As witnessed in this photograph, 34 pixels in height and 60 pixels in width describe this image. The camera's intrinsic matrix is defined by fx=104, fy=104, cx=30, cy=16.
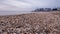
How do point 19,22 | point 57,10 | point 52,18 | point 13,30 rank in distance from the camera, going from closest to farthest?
point 13,30, point 19,22, point 52,18, point 57,10

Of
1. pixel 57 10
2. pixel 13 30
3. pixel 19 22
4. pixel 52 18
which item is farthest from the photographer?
pixel 57 10

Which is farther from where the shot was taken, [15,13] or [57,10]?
[57,10]

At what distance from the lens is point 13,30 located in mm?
761

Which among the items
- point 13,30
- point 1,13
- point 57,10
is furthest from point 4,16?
point 57,10

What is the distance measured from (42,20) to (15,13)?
10.0 inches

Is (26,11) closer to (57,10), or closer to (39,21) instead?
(39,21)

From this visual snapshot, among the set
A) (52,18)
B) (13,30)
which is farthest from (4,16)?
(52,18)

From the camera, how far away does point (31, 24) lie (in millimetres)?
874

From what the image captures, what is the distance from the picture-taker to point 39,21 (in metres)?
0.93

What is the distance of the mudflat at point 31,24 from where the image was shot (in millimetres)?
776

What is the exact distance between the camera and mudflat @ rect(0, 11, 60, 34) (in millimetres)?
776

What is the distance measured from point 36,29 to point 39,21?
0.12 meters

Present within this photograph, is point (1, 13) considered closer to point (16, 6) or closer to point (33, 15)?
point (16, 6)

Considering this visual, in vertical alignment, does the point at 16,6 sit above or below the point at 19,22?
above
